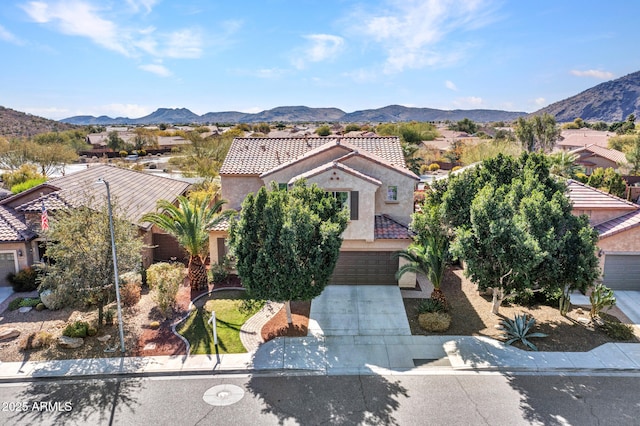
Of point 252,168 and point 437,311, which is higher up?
point 252,168

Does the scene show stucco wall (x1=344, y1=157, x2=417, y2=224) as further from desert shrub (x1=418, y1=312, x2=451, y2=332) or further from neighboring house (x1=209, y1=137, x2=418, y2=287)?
desert shrub (x1=418, y1=312, x2=451, y2=332)

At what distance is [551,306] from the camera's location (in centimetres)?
1858

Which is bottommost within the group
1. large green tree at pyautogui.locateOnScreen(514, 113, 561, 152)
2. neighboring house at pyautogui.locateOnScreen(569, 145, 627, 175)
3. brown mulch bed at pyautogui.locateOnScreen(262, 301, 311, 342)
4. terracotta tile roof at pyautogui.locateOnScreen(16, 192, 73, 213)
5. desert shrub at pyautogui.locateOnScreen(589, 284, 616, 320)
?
brown mulch bed at pyautogui.locateOnScreen(262, 301, 311, 342)

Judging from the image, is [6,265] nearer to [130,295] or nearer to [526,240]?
[130,295]

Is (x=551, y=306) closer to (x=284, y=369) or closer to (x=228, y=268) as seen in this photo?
(x=284, y=369)

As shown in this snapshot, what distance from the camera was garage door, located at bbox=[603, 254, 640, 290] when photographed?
65.6ft

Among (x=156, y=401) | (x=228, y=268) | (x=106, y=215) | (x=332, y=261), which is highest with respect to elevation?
(x=106, y=215)

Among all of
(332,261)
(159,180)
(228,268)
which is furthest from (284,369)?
(159,180)

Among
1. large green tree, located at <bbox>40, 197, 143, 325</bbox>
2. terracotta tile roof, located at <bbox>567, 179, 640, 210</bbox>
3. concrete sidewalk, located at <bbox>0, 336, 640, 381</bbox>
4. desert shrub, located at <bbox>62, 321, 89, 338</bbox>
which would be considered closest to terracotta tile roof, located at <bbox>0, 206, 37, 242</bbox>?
large green tree, located at <bbox>40, 197, 143, 325</bbox>

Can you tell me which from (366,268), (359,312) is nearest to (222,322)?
(359,312)

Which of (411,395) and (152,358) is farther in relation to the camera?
(152,358)

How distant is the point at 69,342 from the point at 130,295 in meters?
3.62

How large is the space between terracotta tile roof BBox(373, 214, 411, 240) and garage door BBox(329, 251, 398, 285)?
0.91m

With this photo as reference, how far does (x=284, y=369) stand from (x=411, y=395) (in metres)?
4.22
